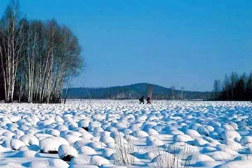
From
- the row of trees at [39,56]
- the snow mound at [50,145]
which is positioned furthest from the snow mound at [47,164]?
the row of trees at [39,56]

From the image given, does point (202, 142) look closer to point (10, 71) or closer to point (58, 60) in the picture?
point (10, 71)

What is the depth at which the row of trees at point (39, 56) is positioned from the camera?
2783 centimetres

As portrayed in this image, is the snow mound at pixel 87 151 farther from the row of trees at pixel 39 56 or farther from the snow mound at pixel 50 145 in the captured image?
the row of trees at pixel 39 56

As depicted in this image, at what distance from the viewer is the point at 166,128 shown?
23.6 ft

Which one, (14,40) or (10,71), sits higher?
(14,40)

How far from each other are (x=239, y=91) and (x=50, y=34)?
44.9 m

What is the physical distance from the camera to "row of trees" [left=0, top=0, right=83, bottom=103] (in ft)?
91.3

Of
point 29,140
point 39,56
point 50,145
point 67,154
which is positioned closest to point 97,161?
point 67,154

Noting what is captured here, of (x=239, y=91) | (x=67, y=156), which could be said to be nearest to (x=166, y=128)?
(x=67, y=156)

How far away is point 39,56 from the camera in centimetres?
3100

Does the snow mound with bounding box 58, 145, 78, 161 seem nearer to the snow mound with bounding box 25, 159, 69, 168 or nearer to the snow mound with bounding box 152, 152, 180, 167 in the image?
the snow mound with bounding box 25, 159, 69, 168

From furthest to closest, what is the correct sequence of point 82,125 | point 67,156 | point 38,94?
1. point 38,94
2. point 82,125
3. point 67,156

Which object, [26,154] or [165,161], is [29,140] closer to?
[26,154]

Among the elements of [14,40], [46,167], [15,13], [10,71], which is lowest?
[46,167]
